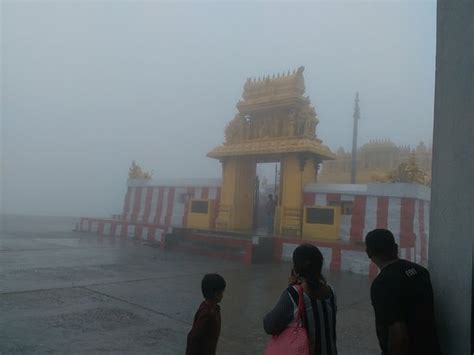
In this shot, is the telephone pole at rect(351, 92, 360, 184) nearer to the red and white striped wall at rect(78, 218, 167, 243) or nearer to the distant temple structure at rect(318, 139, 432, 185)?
the distant temple structure at rect(318, 139, 432, 185)

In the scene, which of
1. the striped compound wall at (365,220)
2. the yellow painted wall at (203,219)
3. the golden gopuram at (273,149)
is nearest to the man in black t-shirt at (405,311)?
the striped compound wall at (365,220)

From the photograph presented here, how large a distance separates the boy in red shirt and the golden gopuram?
10877mm

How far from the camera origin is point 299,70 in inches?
575

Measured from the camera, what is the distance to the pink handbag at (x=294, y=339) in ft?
7.31

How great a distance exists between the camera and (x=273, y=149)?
46.7ft

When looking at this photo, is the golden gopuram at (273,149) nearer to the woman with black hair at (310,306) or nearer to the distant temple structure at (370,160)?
the distant temple structure at (370,160)

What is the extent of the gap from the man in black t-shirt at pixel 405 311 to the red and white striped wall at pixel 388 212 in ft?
30.7

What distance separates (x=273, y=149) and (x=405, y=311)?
477 inches

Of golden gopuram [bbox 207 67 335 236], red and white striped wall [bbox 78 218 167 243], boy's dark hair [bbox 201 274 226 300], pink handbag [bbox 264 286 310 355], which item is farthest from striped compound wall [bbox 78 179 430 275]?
pink handbag [bbox 264 286 310 355]

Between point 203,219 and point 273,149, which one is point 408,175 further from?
point 203,219

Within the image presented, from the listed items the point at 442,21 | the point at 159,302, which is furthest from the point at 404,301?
the point at 159,302

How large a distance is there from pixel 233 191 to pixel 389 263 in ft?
43.3

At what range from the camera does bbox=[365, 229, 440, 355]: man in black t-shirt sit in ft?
7.25

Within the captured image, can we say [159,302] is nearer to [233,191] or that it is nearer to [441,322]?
[441,322]
